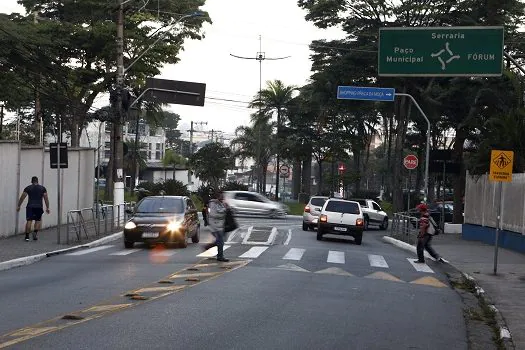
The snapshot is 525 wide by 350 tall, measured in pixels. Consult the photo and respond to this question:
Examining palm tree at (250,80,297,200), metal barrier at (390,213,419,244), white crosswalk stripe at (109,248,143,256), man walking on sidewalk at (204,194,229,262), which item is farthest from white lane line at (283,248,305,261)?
palm tree at (250,80,297,200)

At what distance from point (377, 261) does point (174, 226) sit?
5.94 m

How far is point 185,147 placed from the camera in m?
153

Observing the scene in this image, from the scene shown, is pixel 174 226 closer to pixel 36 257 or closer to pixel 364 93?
pixel 36 257

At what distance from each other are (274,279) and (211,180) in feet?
204

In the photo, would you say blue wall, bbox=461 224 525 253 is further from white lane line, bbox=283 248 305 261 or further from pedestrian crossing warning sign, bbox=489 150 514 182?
white lane line, bbox=283 248 305 261

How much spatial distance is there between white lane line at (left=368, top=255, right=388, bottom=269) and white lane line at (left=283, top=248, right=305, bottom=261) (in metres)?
1.97

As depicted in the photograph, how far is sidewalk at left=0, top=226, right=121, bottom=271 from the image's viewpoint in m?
18.9

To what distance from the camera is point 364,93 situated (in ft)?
111

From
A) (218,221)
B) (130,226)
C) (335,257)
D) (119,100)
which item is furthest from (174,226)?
(119,100)

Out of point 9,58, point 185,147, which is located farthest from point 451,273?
point 185,147

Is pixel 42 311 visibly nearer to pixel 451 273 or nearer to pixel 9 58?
pixel 451 273

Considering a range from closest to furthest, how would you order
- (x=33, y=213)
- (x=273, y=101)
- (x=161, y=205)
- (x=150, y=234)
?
1. (x=150, y=234)
2. (x=33, y=213)
3. (x=161, y=205)
4. (x=273, y=101)

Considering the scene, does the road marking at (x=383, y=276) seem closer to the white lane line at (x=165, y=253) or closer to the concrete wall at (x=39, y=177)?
the white lane line at (x=165, y=253)

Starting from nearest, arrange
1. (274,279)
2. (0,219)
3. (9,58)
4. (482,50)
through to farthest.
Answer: (274,279) < (482,50) < (0,219) < (9,58)
